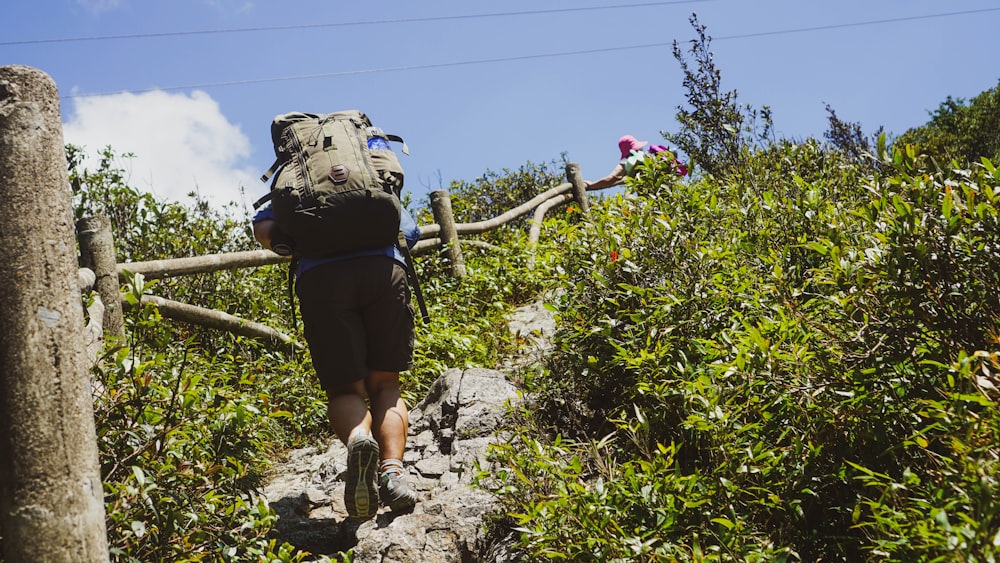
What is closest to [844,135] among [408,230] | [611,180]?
[611,180]

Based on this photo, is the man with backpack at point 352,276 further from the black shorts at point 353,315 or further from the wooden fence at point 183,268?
the wooden fence at point 183,268

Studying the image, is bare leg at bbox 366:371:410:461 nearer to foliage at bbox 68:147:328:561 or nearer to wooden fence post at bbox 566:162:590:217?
foliage at bbox 68:147:328:561

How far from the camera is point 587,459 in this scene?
3455 mm

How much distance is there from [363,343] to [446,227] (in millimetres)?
3965

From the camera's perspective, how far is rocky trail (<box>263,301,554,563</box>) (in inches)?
126

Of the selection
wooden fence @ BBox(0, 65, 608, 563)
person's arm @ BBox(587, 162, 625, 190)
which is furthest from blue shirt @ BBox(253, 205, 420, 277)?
person's arm @ BBox(587, 162, 625, 190)

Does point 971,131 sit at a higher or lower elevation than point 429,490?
higher

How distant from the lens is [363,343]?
347cm

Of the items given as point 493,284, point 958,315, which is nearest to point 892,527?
point 958,315

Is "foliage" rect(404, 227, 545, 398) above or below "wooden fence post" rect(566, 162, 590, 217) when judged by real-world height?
below

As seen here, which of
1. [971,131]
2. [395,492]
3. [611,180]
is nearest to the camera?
[395,492]

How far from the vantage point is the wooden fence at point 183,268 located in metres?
4.46

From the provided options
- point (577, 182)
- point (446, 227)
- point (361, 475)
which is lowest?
point (361, 475)

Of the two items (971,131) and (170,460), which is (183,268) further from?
(971,131)
